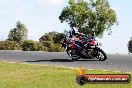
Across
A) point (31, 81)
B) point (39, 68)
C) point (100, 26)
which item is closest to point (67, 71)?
point (39, 68)

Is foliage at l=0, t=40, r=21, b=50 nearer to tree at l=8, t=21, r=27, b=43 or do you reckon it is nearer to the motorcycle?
the motorcycle

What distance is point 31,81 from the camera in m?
16.2

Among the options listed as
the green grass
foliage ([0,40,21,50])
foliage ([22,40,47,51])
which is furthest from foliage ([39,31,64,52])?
the green grass

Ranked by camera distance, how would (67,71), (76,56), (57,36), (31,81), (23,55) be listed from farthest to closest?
(57,36) → (23,55) → (76,56) → (67,71) → (31,81)

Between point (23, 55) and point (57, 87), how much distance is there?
537 inches

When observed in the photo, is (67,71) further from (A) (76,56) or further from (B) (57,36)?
(B) (57,36)

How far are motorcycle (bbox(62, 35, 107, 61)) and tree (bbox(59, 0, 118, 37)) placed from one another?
55.0 m

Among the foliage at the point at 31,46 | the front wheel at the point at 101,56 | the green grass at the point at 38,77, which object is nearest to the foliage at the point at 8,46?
the foliage at the point at 31,46

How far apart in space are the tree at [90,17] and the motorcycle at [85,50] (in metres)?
55.0

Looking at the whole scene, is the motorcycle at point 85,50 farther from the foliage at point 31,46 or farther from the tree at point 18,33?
the tree at point 18,33

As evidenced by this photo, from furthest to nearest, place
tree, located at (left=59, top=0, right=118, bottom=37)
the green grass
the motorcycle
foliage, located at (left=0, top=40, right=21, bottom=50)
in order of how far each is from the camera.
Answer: tree, located at (left=59, top=0, right=118, bottom=37) < foliage, located at (left=0, top=40, right=21, bottom=50) < the motorcycle < the green grass

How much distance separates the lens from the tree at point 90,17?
80.2m

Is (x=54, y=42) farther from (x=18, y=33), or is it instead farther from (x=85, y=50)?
(x=85, y=50)

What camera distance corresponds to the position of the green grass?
592 inches
